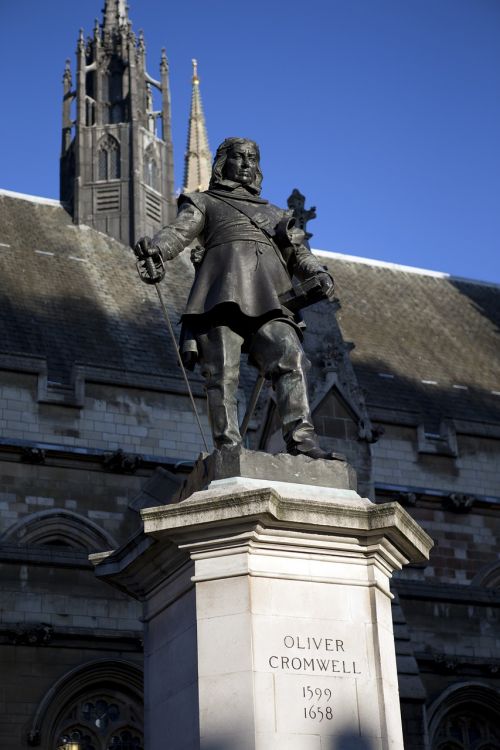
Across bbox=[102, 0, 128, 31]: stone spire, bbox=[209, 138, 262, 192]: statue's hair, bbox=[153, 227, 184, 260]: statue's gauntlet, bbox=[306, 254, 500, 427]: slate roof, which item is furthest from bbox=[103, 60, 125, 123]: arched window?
bbox=[153, 227, 184, 260]: statue's gauntlet

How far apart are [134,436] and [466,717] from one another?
7.19 meters

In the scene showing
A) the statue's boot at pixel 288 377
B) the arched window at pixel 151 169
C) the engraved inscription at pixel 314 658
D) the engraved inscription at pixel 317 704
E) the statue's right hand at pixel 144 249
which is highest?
the arched window at pixel 151 169

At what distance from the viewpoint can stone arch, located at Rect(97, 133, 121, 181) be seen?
2980cm

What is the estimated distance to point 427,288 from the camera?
105 ft

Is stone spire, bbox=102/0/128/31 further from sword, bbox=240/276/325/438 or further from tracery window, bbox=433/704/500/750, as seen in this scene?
sword, bbox=240/276/325/438

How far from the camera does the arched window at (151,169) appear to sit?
30.1 meters

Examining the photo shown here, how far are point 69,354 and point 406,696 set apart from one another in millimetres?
10418

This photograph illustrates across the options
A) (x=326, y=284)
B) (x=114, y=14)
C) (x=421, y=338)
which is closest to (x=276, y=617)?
(x=326, y=284)

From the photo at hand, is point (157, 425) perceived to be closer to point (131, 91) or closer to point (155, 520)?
point (131, 91)

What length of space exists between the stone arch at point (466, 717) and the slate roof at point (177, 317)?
19.3 feet

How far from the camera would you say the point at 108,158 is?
30.1 m

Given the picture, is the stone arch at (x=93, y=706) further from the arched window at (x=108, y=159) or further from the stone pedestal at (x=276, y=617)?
the arched window at (x=108, y=159)

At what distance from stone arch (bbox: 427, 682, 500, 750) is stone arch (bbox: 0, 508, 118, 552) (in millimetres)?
5574

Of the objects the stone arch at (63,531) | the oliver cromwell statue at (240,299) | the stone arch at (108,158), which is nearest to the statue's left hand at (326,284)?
the oliver cromwell statue at (240,299)
